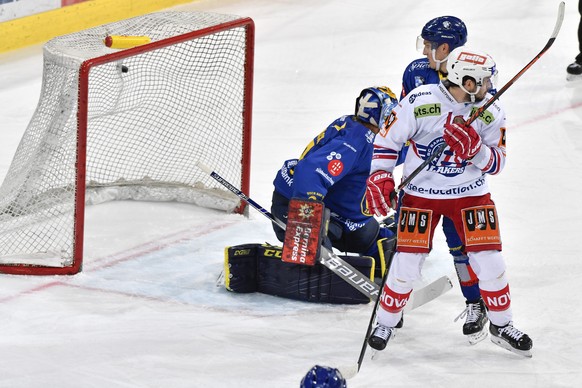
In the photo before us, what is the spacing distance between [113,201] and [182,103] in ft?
1.76

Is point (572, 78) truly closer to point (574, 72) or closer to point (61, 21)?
point (574, 72)

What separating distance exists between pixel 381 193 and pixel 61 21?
4527 millimetres

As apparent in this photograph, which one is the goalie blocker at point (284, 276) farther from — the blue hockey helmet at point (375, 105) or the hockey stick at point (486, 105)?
the hockey stick at point (486, 105)

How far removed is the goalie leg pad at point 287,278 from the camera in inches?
176

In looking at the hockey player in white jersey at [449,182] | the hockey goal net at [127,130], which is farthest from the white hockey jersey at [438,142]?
the hockey goal net at [127,130]

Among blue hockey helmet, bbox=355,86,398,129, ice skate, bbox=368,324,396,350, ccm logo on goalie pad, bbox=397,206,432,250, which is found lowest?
ice skate, bbox=368,324,396,350

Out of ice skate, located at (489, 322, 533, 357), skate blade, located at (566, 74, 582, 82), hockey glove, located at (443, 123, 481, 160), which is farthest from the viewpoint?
skate blade, located at (566, 74, 582, 82)

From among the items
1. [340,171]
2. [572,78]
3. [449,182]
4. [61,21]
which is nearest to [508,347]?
[449,182]

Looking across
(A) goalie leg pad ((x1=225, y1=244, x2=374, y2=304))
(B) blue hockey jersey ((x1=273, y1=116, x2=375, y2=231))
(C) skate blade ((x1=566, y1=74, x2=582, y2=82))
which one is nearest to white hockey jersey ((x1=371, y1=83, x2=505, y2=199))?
(B) blue hockey jersey ((x1=273, y1=116, x2=375, y2=231))

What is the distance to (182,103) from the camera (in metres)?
5.62

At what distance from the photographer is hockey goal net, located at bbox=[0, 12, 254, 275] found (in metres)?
4.66

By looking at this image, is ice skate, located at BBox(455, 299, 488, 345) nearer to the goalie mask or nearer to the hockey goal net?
the goalie mask

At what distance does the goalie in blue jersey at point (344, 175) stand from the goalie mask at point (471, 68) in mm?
602

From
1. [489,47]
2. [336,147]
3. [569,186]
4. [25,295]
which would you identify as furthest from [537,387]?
[489,47]
